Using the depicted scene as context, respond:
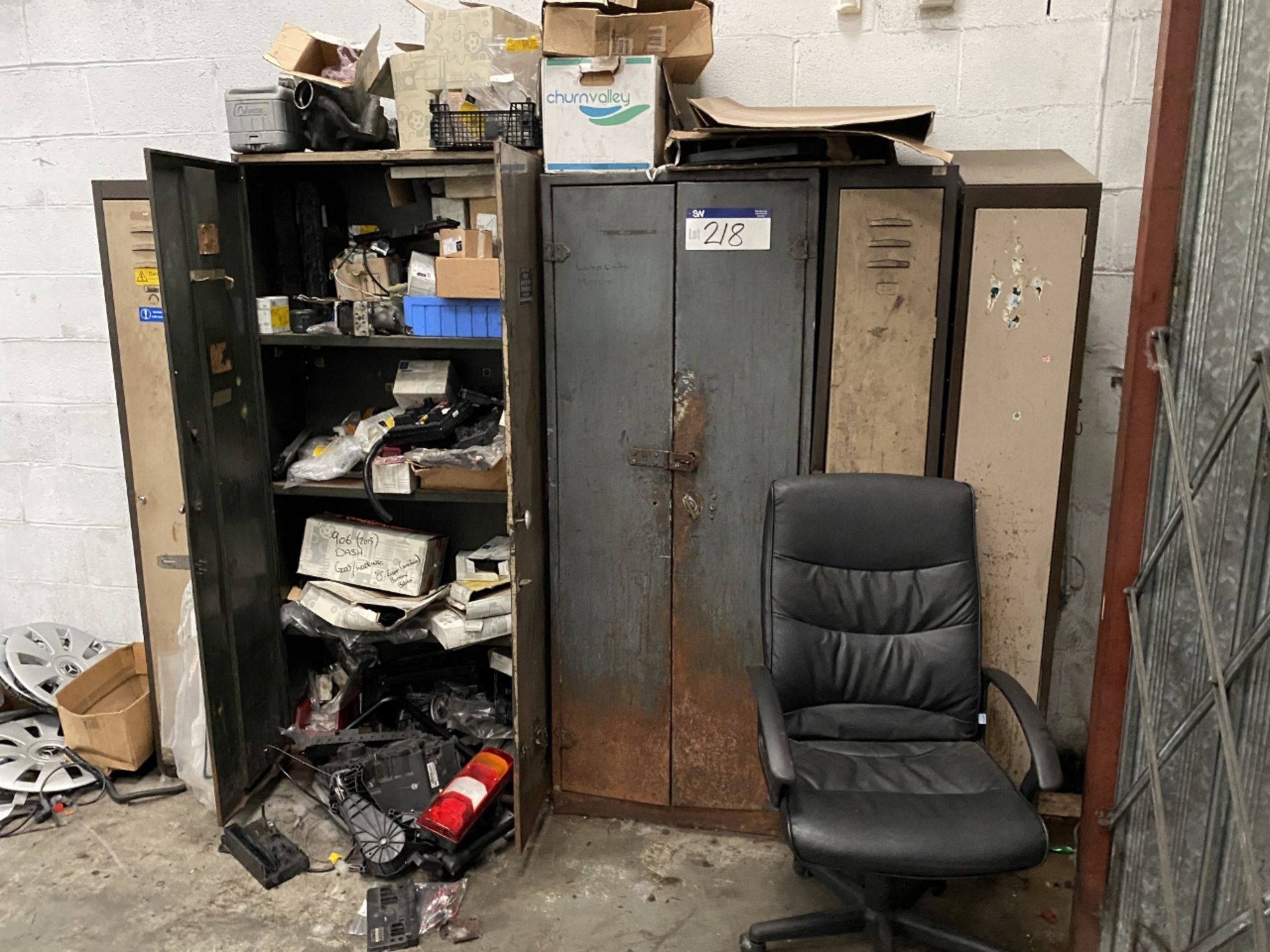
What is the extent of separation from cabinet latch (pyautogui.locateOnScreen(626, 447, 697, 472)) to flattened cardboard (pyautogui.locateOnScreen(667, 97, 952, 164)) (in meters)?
0.69

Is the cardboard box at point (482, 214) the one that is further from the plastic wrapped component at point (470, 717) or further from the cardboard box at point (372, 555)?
the plastic wrapped component at point (470, 717)

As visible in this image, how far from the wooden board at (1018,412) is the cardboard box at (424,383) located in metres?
1.27

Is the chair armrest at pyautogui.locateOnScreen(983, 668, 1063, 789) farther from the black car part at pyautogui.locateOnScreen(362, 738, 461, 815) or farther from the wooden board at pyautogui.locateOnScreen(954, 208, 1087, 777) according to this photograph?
the black car part at pyautogui.locateOnScreen(362, 738, 461, 815)

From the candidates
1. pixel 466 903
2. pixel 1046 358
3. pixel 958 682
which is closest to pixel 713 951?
pixel 466 903

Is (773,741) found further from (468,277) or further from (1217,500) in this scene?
(468,277)

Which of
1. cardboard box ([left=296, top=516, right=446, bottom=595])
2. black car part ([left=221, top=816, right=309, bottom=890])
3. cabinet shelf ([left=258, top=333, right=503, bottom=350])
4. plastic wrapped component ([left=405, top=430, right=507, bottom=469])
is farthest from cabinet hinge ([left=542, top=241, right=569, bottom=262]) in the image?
black car part ([left=221, top=816, right=309, bottom=890])

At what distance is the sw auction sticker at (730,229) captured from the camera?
6.81ft

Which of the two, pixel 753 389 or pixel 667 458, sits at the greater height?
pixel 753 389

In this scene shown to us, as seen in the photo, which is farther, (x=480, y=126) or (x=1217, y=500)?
(x=480, y=126)

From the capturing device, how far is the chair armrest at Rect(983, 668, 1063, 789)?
1.70 metres

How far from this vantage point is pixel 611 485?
7.53ft

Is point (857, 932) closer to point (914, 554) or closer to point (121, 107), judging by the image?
point (914, 554)

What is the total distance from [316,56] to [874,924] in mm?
2282

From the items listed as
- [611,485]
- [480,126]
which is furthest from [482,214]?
[611,485]
